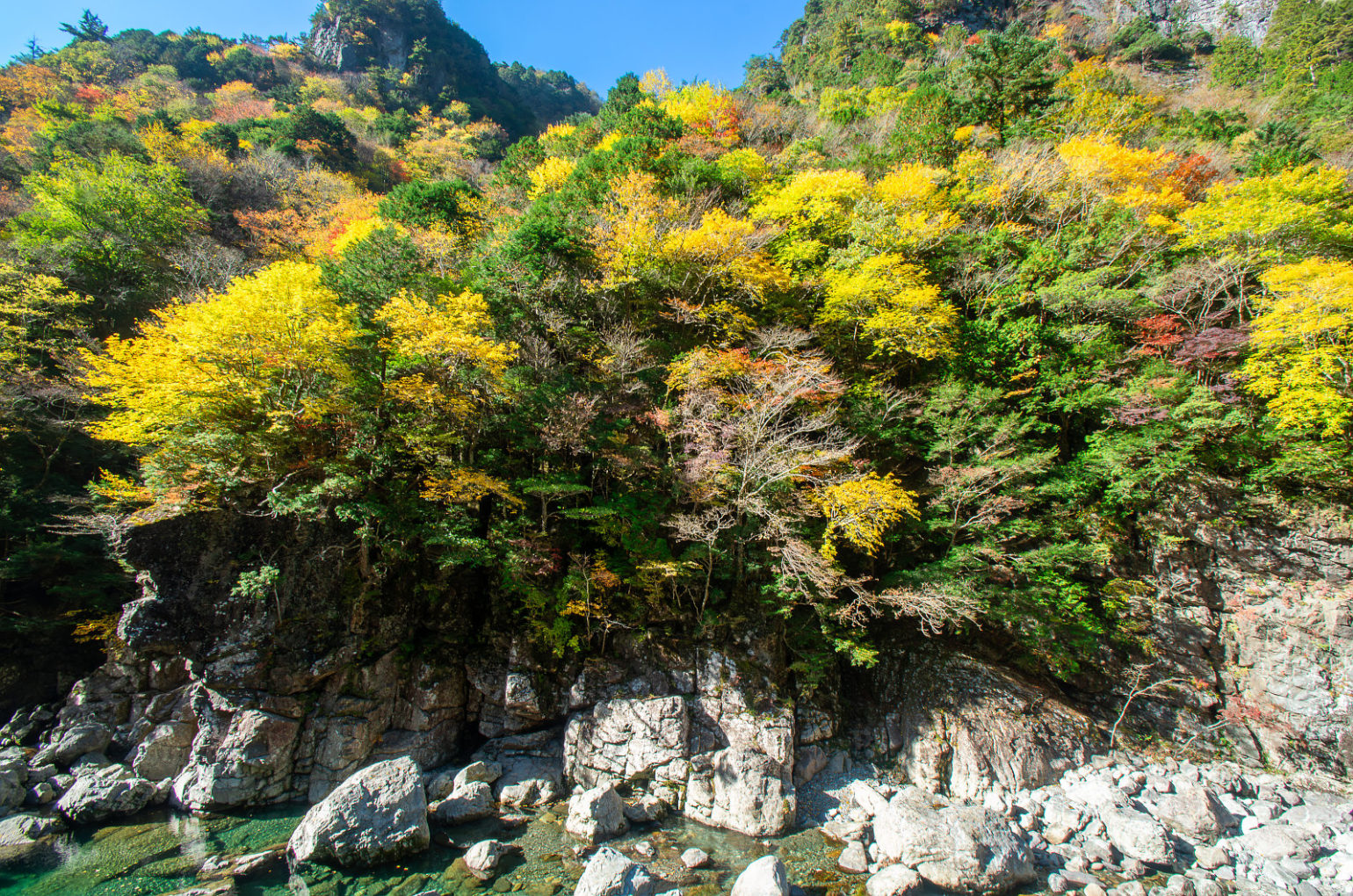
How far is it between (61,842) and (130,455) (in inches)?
374

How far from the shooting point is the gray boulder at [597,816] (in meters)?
9.12

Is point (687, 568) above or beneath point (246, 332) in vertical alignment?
beneath

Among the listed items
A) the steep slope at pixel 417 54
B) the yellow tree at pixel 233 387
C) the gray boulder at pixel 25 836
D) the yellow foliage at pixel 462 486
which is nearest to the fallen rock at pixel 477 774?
the yellow foliage at pixel 462 486

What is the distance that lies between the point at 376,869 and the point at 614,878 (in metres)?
4.25

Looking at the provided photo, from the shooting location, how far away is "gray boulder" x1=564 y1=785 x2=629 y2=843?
9125 millimetres

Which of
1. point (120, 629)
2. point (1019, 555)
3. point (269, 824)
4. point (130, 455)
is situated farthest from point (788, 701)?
point (130, 455)

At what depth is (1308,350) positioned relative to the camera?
10961mm

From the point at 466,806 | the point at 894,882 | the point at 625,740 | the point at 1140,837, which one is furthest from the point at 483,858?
the point at 1140,837

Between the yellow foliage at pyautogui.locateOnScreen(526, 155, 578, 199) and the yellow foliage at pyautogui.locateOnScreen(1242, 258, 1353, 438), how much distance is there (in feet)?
73.1

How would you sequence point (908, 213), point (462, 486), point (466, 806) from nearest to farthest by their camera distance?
point (466, 806) → point (462, 486) → point (908, 213)

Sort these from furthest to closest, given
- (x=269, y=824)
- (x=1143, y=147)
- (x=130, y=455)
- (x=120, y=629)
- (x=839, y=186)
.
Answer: (x=1143, y=147) → (x=839, y=186) → (x=130, y=455) → (x=120, y=629) → (x=269, y=824)

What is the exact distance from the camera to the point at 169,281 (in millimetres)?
16469

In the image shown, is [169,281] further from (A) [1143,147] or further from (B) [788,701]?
(A) [1143,147]

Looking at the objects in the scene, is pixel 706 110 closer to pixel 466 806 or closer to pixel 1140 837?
pixel 466 806
